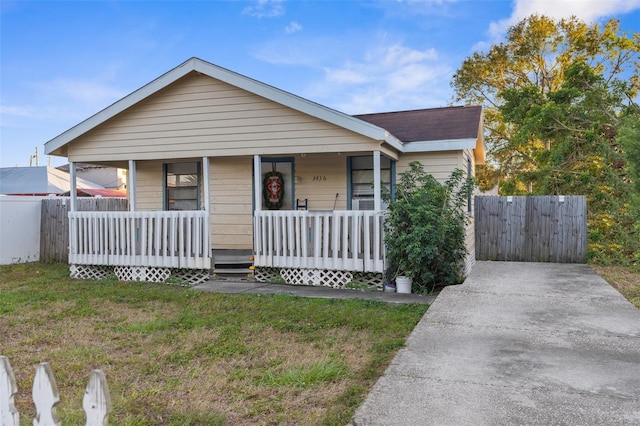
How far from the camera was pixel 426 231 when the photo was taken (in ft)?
22.2

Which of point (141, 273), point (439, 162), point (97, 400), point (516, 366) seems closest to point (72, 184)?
point (141, 273)

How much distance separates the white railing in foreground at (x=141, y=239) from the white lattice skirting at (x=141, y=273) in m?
0.21

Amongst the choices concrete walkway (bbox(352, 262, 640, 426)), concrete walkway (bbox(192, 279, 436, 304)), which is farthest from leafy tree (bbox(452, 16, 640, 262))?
concrete walkway (bbox(192, 279, 436, 304))

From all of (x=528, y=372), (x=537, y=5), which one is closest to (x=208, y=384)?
(x=528, y=372)

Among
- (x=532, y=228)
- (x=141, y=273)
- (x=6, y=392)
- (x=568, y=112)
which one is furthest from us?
(x=568, y=112)

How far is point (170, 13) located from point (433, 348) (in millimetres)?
10771

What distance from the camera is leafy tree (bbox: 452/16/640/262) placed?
11.0 metres

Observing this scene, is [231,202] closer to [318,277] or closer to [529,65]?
[318,277]

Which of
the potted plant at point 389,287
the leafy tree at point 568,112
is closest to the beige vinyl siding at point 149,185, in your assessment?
the potted plant at point 389,287

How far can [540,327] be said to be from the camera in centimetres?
456

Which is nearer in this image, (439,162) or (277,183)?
(439,162)

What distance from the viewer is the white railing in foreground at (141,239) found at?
810cm

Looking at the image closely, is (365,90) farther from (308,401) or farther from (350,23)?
(308,401)

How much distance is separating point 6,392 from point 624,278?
9.66 m
